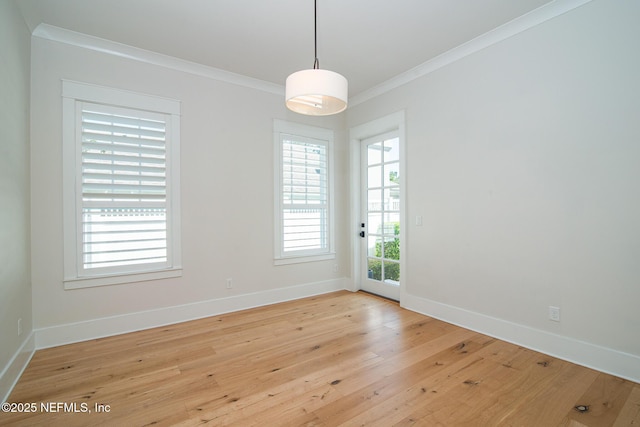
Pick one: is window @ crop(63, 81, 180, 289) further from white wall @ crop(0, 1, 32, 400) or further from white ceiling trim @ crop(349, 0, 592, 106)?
white ceiling trim @ crop(349, 0, 592, 106)

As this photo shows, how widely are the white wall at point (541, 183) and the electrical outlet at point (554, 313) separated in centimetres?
4

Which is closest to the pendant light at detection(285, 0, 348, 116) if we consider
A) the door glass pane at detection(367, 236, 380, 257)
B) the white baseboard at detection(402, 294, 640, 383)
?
the white baseboard at detection(402, 294, 640, 383)

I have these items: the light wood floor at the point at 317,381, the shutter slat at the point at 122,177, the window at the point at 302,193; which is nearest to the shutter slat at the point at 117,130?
the shutter slat at the point at 122,177

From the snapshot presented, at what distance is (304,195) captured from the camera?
429 centimetres

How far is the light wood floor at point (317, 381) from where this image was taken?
1.79 m

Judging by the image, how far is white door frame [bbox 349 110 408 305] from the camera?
12.3 ft

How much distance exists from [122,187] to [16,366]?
5.34 ft

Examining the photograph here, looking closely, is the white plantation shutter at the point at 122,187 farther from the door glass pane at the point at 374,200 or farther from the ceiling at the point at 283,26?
the door glass pane at the point at 374,200

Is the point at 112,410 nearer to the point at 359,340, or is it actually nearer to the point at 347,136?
the point at 359,340

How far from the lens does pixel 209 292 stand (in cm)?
355

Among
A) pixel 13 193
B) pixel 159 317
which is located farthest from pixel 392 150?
pixel 13 193

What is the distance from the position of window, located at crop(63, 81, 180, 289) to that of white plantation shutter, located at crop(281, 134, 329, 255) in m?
1.39

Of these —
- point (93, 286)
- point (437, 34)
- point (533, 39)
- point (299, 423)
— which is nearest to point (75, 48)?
point (93, 286)

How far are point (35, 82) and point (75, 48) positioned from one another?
1.58ft
